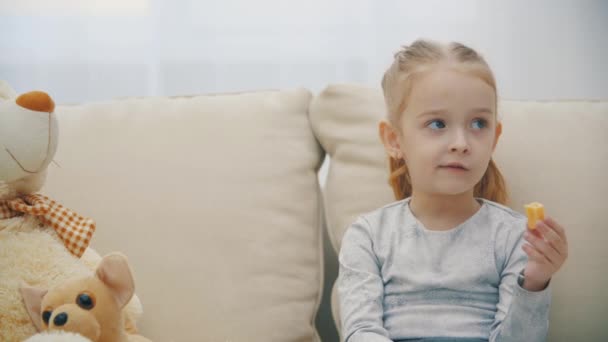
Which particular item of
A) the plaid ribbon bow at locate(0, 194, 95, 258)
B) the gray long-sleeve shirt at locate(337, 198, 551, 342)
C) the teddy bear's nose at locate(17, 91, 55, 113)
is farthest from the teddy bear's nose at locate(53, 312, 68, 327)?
the gray long-sleeve shirt at locate(337, 198, 551, 342)

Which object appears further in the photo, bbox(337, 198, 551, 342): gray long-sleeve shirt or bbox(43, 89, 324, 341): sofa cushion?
bbox(43, 89, 324, 341): sofa cushion

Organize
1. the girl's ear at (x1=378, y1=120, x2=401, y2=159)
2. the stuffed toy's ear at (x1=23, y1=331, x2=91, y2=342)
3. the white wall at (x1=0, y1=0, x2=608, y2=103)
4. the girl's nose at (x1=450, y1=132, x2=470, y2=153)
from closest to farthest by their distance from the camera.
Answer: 1. the stuffed toy's ear at (x1=23, y1=331, x2=91, y2=342)
2. the girl's nose at (x1=450, y1=132, x2=470, y2=153)
3. the girl's ear at (x1=378, y1=120, x2=401, y2=159)
4. the white wall at (x1=0, y1=0, x2=608, y2=103)

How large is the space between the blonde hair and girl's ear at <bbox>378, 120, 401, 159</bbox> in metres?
0.01

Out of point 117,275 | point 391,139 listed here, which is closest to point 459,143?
point 391,139

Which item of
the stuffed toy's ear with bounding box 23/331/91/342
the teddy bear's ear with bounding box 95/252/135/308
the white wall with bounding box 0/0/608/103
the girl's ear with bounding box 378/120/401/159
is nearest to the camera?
the stuffed toy's ear with bounding box 23/331/91/342

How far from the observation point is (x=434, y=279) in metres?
0.95

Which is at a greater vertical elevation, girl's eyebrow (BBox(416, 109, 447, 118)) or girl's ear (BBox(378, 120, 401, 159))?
girl's eyebrow (BBox(416, 109, 447, 118))

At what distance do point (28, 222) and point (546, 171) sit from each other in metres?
0.91

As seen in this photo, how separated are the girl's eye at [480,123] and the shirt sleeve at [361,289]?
25 cm

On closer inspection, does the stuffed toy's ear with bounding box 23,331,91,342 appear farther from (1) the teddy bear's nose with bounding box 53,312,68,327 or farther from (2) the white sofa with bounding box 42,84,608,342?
(2) the white sofa with bounding box 42,84,608,342

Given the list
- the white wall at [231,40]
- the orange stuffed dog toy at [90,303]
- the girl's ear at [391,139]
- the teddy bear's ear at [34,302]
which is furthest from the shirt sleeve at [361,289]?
the white wall at [231,40]

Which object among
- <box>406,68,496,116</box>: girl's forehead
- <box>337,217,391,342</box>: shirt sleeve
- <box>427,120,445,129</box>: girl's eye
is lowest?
<box>337,217,391,342</box>: shirt sleeve

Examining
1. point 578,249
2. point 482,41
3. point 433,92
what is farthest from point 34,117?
point 482,41

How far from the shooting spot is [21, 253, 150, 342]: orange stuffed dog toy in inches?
29.4
